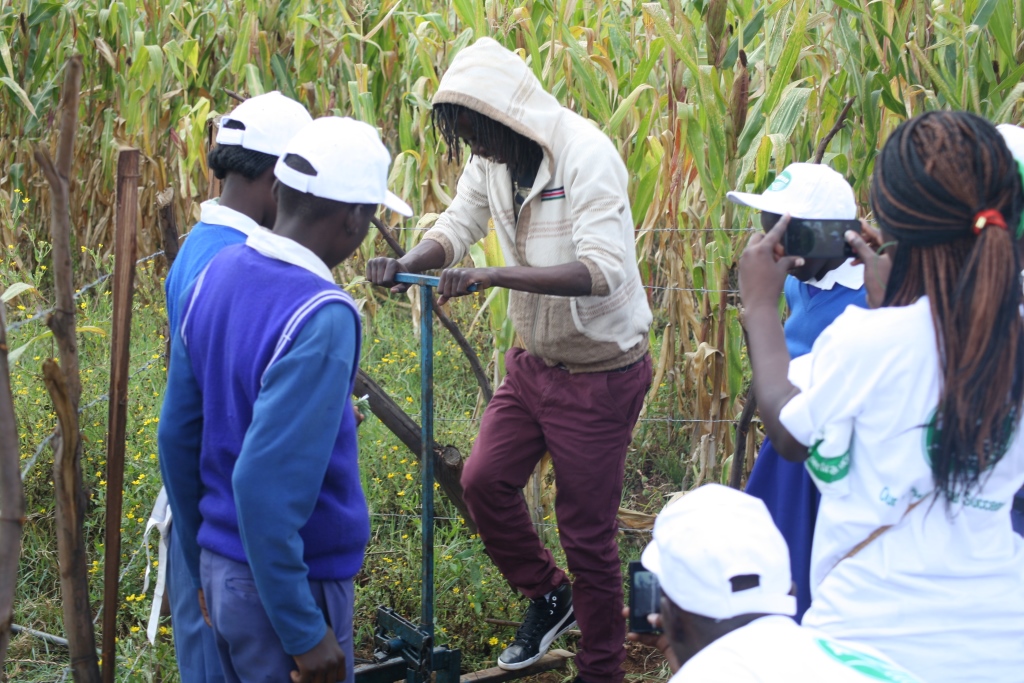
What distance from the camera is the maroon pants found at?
278cm

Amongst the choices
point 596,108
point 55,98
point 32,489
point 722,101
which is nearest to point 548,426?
point 722,101

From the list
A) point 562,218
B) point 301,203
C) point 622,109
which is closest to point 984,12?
point 622,109

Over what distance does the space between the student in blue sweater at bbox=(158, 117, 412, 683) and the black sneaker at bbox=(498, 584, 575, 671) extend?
1145 mm

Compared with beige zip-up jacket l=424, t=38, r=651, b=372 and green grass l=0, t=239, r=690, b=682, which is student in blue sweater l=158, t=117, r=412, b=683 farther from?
green grass l=0, t=239, r=690, b=682

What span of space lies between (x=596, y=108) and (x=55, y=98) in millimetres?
3968

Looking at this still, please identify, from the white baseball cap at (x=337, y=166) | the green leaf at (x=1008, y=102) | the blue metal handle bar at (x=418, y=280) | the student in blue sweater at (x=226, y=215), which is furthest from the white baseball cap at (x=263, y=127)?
the green leaf at (x=1008, y=102)

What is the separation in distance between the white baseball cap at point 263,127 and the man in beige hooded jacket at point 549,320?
0.50 meters

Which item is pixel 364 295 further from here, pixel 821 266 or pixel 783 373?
pixel 783 373

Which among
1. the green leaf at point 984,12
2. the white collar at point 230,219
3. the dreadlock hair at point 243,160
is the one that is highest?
the green leaf at point 984,12

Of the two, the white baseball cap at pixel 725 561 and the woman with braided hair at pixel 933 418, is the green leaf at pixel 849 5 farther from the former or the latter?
the white baseball cap at pixel 725 561

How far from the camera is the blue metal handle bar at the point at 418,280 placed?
7.97ft

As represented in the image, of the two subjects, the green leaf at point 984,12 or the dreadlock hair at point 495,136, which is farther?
the green leaf at point 984,12

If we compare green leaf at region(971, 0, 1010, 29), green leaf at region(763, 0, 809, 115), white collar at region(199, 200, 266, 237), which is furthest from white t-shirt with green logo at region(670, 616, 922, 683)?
green leaf at region(971, 0, 1010, 29)

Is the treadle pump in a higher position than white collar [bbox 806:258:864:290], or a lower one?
lower
